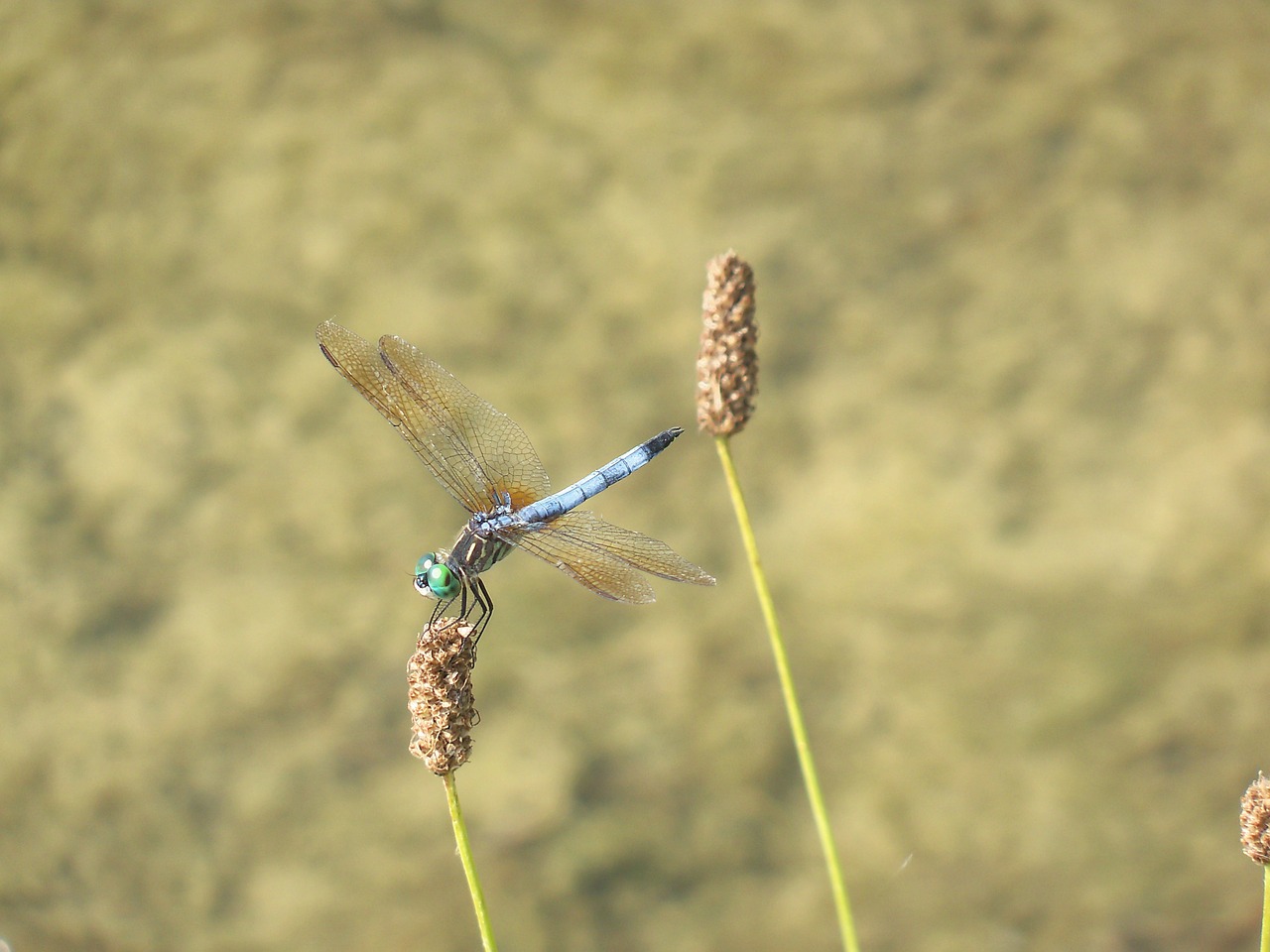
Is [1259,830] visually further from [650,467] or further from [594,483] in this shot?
[650,467]

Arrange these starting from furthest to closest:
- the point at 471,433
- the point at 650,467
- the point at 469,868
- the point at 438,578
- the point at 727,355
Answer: the point at 650,467, the point at 471,433, the point at 438,578, the point at 727,355, the point at 469,868

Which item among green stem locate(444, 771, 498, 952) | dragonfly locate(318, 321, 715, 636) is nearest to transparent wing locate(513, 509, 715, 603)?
dragonfly locate(318, 321, 715, 636)

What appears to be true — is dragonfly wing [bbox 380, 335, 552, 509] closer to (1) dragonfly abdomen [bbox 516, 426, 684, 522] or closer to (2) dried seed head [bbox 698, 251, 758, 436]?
(1) dragonfly abdomen [bbox 516, 426, 684, 522]

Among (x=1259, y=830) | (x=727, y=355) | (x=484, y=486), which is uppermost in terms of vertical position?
(x=484, y=486)

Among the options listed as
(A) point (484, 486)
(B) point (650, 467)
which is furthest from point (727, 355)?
(B) point (650, 467)

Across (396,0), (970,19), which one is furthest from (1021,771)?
(396,0)

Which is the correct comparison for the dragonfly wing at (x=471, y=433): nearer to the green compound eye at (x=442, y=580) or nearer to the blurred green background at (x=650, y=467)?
the green compound eye at (x=442, y=580)

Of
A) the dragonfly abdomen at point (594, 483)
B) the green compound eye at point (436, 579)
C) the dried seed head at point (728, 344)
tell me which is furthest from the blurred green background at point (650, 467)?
the dried seed head at point (728, 344)
